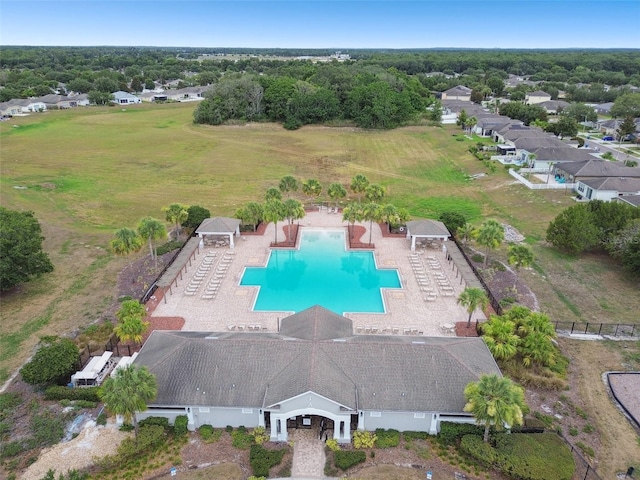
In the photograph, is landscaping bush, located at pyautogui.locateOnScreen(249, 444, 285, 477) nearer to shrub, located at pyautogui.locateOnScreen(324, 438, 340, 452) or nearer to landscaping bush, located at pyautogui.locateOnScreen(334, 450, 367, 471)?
shrub, located at pyautogui.locateOnScreen(324, 438, 340, 452)

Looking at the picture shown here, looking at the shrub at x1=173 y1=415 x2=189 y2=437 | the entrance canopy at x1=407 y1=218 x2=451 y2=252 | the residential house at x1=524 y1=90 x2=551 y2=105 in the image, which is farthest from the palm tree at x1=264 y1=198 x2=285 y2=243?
the residential house at x1=524 y1=90 x2=551 y2=105

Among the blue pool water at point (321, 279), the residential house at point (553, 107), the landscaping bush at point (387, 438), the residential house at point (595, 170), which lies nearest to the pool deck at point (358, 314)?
the blue pool water at point (321, 279)

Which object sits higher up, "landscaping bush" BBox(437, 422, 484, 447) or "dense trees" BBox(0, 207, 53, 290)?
"dense trees" BBox(0, 207, 53, 290)

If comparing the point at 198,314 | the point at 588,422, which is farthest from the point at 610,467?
the point at 198,314

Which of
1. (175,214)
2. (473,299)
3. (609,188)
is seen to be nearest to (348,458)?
(473,299)

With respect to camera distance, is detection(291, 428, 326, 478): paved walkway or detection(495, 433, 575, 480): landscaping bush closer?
detection(495, 433, 575, 480): landscaping bush

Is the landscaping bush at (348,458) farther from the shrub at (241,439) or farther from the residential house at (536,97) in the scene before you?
the residential house at (536,97)
